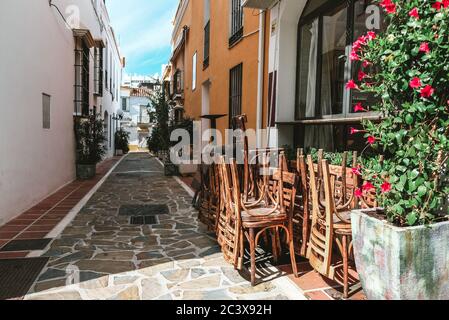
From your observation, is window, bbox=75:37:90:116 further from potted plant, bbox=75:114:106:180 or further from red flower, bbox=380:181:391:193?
red flower, bbox=380:181:391:193

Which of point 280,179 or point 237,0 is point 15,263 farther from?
point 237,0

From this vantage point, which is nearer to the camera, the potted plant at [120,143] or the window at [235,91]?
the window at [235,91]

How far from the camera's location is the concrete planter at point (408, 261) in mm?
2152

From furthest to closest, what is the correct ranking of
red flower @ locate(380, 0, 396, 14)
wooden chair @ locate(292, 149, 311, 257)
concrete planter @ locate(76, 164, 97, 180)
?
concrete planter @ locate(76, 164, 97, 180) → wooden chair @ locate(292, 149, 311, 257) → red flower @ locate(380, 0, 396, 14)

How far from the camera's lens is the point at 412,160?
2.27 m

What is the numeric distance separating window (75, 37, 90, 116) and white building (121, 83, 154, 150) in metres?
23.1

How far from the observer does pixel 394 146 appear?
241cm

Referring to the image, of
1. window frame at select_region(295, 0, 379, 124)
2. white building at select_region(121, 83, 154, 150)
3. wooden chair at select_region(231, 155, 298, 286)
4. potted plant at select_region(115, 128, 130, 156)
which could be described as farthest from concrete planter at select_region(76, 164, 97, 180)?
white building at select_region(121, 83, 154, 150)

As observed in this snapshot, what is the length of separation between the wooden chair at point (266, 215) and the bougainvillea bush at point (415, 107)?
1.10 metres

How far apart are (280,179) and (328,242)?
2.76 ft

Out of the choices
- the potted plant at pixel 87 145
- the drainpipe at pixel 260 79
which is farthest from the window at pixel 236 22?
the potted plant at pixel 87 145

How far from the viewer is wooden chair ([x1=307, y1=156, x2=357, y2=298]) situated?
9.47 feet

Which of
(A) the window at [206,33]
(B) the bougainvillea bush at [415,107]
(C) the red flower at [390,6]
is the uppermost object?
(A) the window at [206,33]

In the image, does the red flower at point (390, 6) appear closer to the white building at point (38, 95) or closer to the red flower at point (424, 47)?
the red flower at point (424, 47)
